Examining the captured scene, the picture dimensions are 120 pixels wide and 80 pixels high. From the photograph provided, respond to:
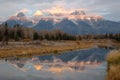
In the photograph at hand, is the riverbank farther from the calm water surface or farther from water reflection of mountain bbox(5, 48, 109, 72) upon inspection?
the calm water surface

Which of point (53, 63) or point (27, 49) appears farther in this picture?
point (27, 49)

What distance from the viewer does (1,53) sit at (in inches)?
2322

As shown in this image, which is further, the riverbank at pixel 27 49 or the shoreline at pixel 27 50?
the riverbank at pixel 27 49

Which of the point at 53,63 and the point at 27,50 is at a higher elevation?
the point at 53,63

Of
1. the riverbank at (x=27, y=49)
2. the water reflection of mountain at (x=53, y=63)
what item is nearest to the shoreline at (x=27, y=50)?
the riverbank at (x=27, y=49)

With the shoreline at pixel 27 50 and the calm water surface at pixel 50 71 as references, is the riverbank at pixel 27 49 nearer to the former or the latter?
the shoreline at pixel 27 50

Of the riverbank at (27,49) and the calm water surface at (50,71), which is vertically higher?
the calm water surface at (50,71)

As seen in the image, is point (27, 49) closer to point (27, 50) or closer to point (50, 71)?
point (27, 50)

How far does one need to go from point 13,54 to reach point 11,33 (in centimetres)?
8232

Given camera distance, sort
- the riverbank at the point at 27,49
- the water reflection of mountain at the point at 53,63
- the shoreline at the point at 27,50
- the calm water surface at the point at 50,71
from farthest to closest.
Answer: the riverbank at the point at 27,49 → the shoreline at the point at 27,50 → the water reflection of mountain at the point at 53,63 → the calm water surface at the point at 50,71

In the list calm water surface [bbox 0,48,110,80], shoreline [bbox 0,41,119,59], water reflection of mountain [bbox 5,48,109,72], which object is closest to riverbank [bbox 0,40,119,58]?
shoreline [bbox 0,41,119,59]

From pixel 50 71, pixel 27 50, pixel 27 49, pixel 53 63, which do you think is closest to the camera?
pixel 50 71

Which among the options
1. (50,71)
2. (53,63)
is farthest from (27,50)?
(50,71)

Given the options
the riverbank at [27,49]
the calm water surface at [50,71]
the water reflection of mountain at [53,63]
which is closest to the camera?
the calm water surface at [50,71]
